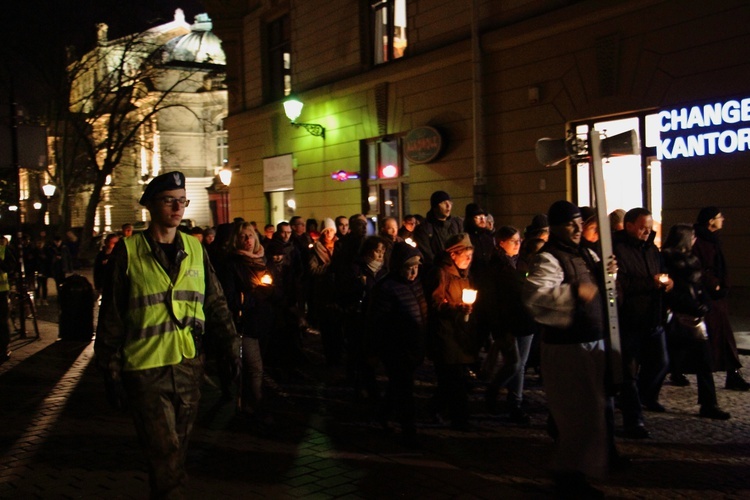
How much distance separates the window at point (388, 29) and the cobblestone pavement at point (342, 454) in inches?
527

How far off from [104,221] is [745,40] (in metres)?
64.4

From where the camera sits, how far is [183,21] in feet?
231

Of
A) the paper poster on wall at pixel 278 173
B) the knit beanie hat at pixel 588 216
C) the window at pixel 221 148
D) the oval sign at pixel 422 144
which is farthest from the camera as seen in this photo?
the window at pixel 221 148

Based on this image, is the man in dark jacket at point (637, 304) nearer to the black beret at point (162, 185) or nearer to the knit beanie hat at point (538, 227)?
the knit beanie hat at point (538, 227)

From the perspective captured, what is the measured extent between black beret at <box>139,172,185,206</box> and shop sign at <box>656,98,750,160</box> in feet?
33.0

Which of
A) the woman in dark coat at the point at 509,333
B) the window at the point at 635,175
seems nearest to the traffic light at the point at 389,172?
the window at the point at 635,175

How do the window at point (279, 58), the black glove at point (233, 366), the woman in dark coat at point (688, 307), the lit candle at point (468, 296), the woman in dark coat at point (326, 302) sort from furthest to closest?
the window at point (279, 58) < the woman in dark coat at point (326, 302) < the woman in dark coat at point (688, 307) < the lit candle at point (468, 296) < the black glove at point (233, 366)

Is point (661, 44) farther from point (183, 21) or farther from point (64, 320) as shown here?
point (183, 21)

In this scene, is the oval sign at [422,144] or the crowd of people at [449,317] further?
the oval sign at [422,144]

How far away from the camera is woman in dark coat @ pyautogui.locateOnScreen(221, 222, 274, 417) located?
682cm

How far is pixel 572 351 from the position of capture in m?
4.87

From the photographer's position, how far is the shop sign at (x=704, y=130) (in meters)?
11.9

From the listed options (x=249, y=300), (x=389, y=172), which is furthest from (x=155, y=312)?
(x=389, y=172)

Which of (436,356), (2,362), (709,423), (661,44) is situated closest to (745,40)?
(661,44)
